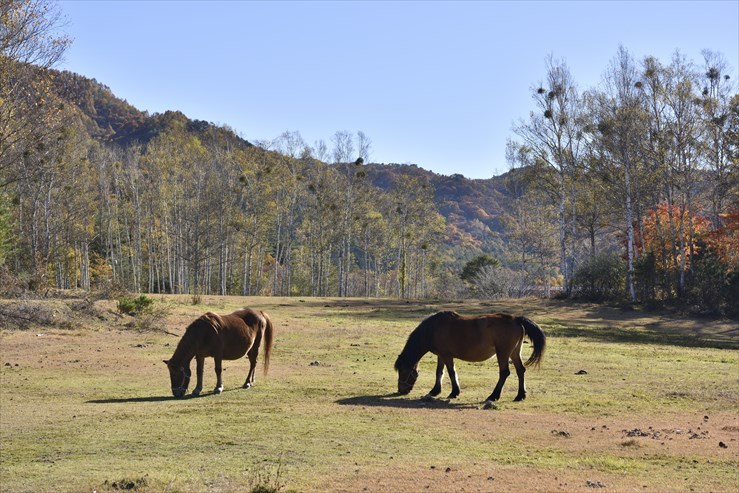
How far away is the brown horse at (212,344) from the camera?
14617mm

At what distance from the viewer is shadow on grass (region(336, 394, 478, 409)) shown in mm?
13547

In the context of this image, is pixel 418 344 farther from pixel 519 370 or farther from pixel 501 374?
pixel 519 370

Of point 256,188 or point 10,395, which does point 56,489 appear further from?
point 256,188

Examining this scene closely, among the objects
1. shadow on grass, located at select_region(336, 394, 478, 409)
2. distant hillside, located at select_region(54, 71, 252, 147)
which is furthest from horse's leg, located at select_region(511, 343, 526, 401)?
distant hillside, located at select_region(54, 71, 252, 147)

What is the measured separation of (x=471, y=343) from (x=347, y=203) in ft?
163

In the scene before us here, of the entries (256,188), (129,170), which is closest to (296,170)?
(256,188)

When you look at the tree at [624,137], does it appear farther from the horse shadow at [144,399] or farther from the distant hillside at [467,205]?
the distant hillside at [467,205]

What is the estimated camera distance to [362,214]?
220 feet

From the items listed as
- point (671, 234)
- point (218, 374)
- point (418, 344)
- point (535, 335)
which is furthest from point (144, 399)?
point (671, 234)

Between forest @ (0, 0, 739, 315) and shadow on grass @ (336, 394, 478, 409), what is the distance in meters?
18.2

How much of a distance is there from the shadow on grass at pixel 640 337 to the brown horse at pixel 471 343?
15740 millimetres

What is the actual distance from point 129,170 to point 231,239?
11335 millimetres

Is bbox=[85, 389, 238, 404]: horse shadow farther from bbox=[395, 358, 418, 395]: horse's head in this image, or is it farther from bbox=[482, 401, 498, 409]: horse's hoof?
bbox=[482, 401, 498, 409]: horse's hoof

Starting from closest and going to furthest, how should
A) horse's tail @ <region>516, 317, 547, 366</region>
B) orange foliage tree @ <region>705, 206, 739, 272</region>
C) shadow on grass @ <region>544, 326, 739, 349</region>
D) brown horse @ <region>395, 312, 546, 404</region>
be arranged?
1. horse's tail @ <region>516, 317, 547, 366</region>
2. brown horse @ <region>395, 312, 546, 404</region>
3. shadow on grass @ <region>544, 326, 739, 349</region>
4. orange foliage tree @ <region>705, 206, 739, 272</region>
